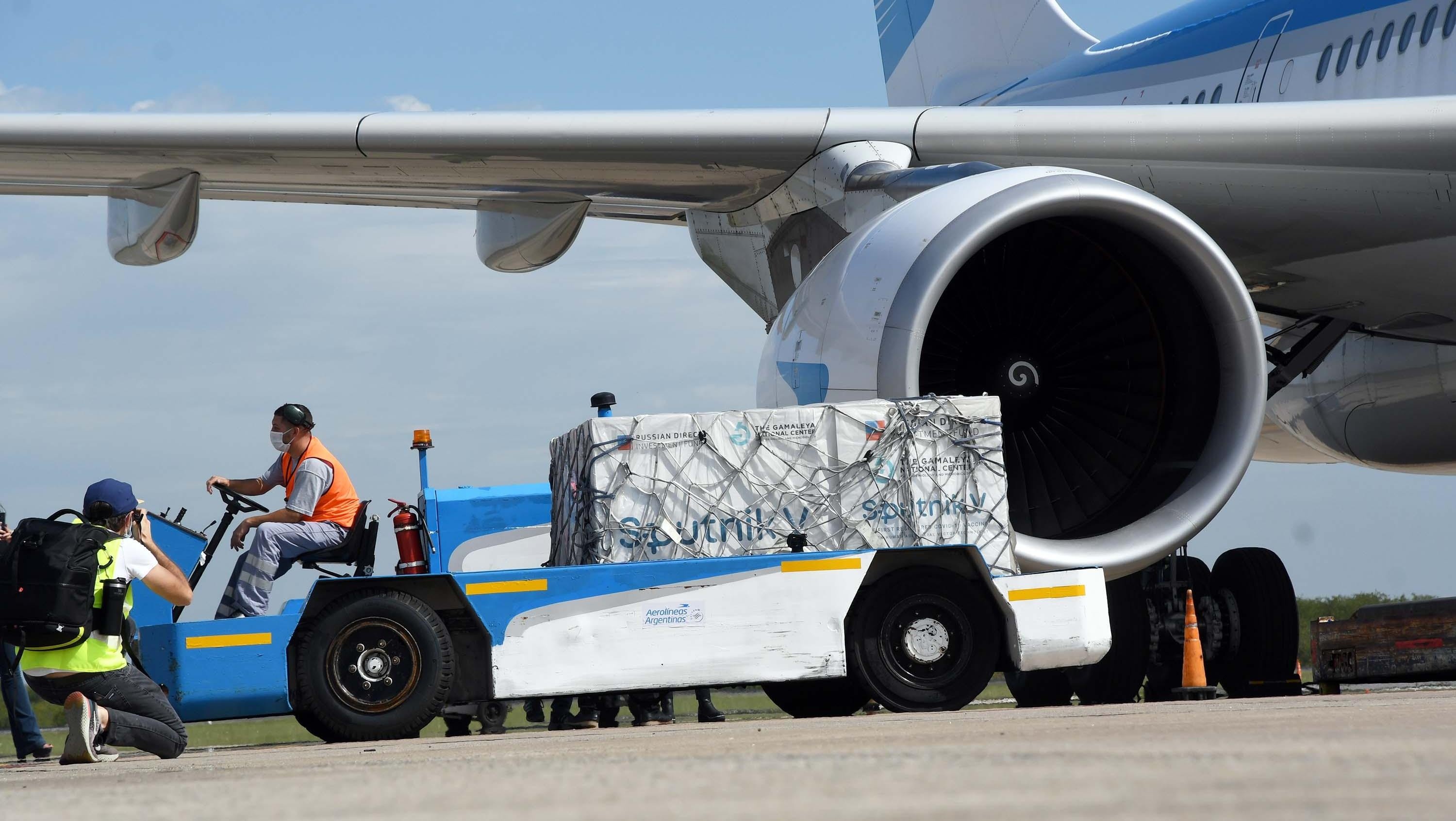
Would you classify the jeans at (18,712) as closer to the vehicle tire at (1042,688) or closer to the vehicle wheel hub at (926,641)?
the vehicle wheel hub at (926,641)

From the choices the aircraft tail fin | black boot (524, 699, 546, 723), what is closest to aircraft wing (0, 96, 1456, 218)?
black boot (524, 699, 546, 723)

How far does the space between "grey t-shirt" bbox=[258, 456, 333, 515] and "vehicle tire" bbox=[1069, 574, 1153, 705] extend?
4.68 m

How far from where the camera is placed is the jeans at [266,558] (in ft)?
Result: 21.1

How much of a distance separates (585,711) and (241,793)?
587 cm

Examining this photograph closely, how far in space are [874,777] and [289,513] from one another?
15.0ft

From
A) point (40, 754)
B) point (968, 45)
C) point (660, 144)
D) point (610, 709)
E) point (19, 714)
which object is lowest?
point (40, 754)

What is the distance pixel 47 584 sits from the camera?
17.2ft

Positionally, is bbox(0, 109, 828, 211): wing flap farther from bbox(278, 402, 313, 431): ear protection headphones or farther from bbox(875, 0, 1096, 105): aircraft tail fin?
bbox(875, 0, 1096, 105): aircraft tail fin

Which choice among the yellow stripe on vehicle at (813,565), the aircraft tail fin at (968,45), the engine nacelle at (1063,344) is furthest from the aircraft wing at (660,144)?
the aircraft tail fin at (968,45)

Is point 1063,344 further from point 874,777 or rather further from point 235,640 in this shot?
point 874,777

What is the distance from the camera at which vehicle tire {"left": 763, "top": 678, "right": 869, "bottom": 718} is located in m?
7.27

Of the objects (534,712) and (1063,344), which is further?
(534,712)

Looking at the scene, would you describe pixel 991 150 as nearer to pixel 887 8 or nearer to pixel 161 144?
pixel 161 144

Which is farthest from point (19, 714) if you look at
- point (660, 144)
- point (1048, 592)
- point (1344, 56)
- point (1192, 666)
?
point (1344, 56)
